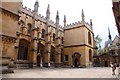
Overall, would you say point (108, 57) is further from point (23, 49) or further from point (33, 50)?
point (23, 49)

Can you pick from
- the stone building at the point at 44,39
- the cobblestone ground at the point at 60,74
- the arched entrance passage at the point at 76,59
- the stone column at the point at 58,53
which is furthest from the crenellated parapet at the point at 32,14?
the cobblestone ground at the point at 60,74

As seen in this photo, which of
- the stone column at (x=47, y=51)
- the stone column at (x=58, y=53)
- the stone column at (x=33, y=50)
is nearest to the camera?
the stone column at (x=33, y=50)

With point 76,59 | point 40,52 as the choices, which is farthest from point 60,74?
point 76,59

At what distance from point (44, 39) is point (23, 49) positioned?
20.5 ft

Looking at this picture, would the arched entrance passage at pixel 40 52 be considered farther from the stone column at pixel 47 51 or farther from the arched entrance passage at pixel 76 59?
the arched entrance passage at pixel 76 59

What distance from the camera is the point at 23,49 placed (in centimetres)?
2703

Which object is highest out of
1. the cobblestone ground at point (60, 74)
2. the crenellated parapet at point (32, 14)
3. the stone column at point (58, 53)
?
the crenellated parapet at point (32, 14)

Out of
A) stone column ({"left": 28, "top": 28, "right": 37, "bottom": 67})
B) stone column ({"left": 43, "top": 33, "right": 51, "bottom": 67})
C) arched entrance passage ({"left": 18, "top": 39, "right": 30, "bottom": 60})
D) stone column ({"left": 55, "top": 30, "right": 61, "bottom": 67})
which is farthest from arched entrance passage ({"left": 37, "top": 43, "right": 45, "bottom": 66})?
stone column ({"left": 55, "top": 30, "right": 61, "bottom": 67})

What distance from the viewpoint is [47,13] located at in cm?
3325

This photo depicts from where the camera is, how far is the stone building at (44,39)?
23.4m

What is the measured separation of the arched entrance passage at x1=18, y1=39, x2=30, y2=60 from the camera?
26.5 metres

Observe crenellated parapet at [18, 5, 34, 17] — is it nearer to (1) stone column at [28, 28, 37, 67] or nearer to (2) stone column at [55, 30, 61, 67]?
(1) stone column at [28, 28, 37, 67]

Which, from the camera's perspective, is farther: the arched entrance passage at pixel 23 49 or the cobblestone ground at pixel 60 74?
the arched entrance passage at pixel 23 49

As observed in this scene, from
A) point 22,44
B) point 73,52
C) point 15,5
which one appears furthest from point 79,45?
point 15,5
